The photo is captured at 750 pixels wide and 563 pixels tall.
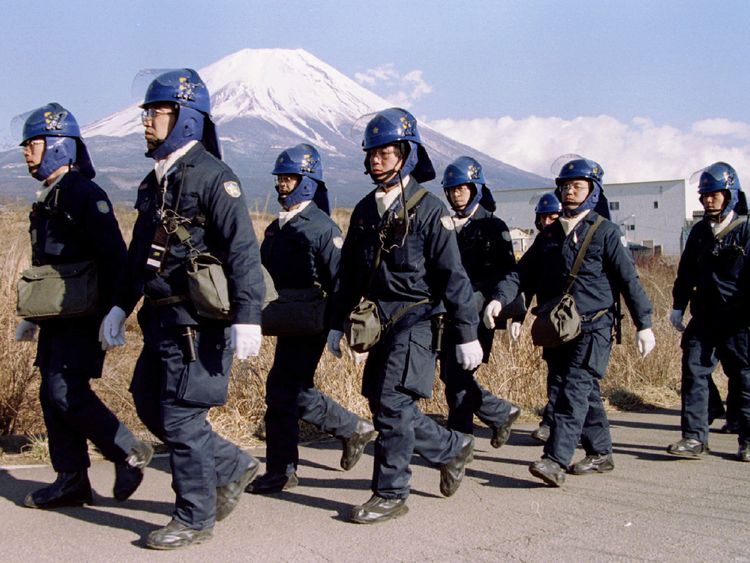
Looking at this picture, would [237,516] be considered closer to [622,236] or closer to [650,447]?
[622,236]

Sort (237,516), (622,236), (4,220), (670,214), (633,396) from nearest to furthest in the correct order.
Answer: (237,516)
(622,236)
(633,396)
(4,220)
(670,214)

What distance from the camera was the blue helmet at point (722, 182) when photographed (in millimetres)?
7279

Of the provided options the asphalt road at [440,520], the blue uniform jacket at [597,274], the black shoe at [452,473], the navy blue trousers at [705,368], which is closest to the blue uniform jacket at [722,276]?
the navy blue trousers at [705,368]

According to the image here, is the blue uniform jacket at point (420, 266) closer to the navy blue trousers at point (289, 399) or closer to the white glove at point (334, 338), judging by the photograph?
the white glove at point (334, 338)

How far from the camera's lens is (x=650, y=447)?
292 inches

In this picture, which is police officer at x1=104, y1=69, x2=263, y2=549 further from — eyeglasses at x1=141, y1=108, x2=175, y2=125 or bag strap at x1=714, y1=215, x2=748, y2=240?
bag strap at x1=714, y1=215, x2=748, y2=240

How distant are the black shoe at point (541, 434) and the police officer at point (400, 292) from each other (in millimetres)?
2461

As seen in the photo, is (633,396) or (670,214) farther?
(670,214)

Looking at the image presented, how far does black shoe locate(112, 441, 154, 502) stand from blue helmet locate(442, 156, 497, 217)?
3467mm

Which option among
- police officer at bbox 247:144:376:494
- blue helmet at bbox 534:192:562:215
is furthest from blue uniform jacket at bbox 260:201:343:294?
blue helmet at bbox 534:192:562:215

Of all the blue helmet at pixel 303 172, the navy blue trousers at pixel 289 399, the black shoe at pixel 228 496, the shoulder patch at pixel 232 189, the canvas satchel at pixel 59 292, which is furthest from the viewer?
the blue helmet at pixel 303 172

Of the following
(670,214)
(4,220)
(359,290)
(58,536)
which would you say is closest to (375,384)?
(359,290)

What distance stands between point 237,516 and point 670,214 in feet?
264

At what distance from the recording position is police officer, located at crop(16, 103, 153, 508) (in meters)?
5.06
